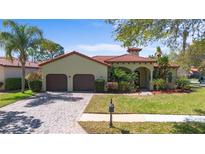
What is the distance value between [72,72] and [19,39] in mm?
5851

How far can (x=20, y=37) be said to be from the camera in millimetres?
21000

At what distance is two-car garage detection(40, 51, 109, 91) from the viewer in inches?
915

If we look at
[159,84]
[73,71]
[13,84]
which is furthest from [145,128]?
[13,84]

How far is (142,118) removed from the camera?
11180 mm

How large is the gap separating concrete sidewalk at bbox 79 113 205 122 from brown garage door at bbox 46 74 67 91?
12207mm

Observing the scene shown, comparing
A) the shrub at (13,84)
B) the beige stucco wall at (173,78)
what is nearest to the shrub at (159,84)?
the beige stucco wall at (173,78)

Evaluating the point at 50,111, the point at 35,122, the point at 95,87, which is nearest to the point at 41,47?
the point at 95,87

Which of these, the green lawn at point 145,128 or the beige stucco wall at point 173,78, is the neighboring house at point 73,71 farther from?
the green lawn at point 145,128

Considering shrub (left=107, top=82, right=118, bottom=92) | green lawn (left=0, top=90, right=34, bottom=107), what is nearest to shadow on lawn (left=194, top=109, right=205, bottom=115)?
shrub (left=107, top=82, right=118, bottom=92)

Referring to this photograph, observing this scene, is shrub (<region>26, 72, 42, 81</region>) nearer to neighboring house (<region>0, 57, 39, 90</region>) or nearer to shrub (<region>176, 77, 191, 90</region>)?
neighboring house (<region>0, 57, 39, 90</region>)

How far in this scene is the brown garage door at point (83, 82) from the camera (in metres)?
23.6

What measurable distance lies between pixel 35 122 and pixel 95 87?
490 inches

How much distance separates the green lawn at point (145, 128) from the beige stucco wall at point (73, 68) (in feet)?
43.9

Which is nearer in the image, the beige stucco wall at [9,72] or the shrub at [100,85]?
the shrub at [100,85]
